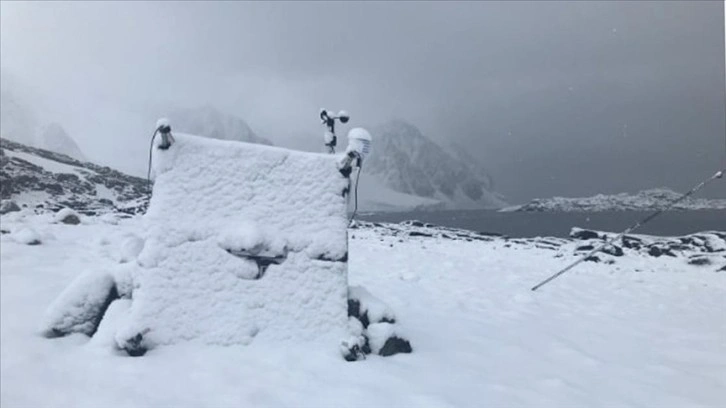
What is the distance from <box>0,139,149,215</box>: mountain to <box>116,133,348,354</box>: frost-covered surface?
803 inches

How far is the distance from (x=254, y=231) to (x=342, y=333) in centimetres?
170

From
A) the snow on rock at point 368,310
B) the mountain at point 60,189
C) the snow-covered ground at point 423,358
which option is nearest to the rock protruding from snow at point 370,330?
the snow on rock at point 368,310

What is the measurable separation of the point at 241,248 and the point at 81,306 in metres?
1.93

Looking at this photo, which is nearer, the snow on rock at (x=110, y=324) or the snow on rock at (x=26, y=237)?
the snow on rock at (x=110, y=324)

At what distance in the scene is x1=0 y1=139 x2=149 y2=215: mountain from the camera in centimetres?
2545

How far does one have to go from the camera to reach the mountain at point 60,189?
2545 centimetres

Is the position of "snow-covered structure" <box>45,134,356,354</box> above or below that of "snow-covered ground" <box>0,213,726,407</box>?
above

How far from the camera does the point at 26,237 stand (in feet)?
29.4

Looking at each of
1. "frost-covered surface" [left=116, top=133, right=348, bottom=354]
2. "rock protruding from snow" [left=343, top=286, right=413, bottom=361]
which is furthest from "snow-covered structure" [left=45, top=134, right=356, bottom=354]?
"rock protruding from snow" [left=343, top=286, right=413, bottom=361]

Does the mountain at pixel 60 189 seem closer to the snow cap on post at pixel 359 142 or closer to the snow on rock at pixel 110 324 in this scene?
the snow on rock at pixel 110 324

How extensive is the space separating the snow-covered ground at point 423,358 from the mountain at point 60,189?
18.2 metres

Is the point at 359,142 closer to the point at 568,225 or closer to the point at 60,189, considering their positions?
the point at 60,189

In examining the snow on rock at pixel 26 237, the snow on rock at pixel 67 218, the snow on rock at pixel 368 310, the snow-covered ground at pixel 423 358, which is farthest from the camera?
the snow on rock at pixel 67 218

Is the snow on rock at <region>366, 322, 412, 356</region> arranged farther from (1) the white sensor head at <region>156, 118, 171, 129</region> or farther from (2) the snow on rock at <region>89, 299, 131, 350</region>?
(1) the white sensor head at <region>156, 118, 171, 129</region>
